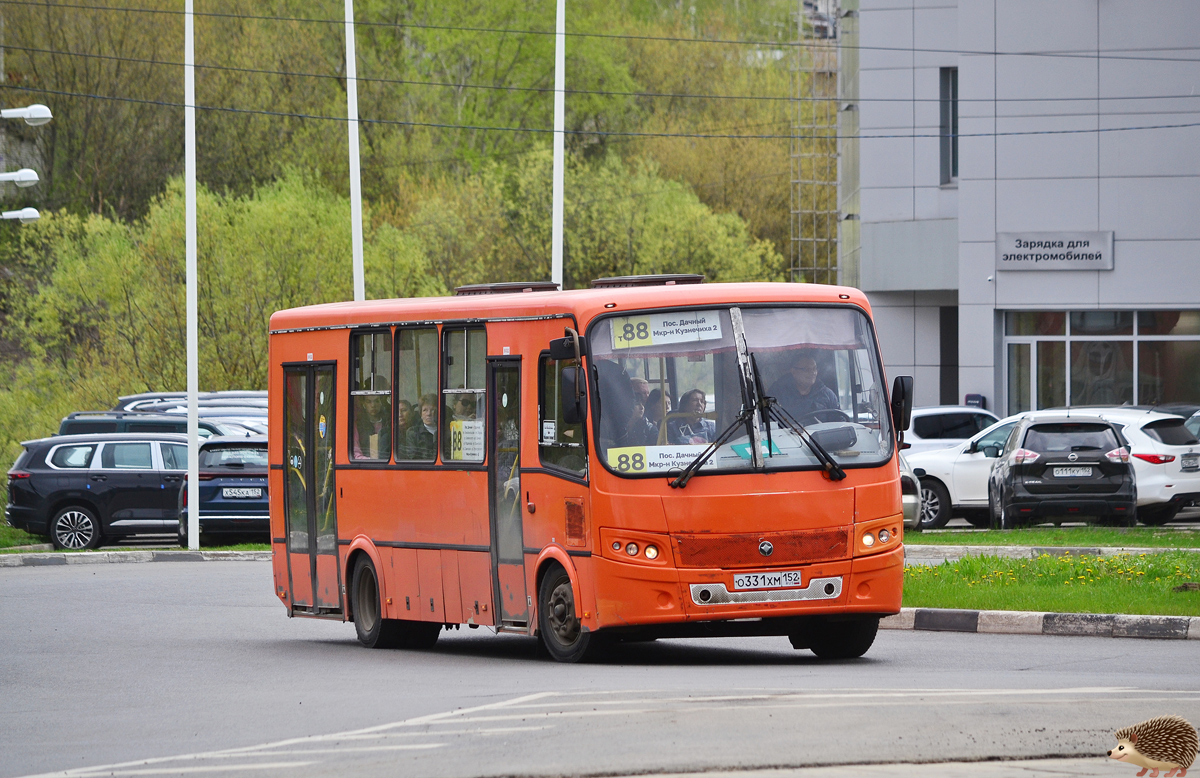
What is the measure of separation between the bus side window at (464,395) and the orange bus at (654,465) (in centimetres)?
2

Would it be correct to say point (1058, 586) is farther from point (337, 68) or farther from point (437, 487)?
point (337, 68)

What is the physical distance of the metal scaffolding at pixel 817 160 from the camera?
54.0 meters

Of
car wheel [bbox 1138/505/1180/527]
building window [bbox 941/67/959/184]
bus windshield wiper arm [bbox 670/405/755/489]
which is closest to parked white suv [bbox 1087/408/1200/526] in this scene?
car wheel [bbox 1138/505/1180/527]

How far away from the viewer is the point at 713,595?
11.6 m

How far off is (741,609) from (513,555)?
1.98 metres

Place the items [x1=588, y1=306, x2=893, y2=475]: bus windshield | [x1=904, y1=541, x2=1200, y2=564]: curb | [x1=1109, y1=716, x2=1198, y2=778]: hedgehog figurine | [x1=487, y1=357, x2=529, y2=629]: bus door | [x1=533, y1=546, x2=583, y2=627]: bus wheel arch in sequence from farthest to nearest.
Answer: [x1=904, y1=541, x2=1200, y2=564]: curb
[x1=487, y1=357, x2=529, y2=629]: bus door
[x1=533, y1=546, x2=583, y2=627]: bus wheel arch
[x1=588, y1=306, x2=893, y2=475]: bus windshield
[x1=1109, y1=716, x2=1198, y2=778]: hedgehog figurine

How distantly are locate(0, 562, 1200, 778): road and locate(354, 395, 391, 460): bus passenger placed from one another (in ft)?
5.22

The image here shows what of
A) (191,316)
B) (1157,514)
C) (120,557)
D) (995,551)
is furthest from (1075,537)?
(191,316)

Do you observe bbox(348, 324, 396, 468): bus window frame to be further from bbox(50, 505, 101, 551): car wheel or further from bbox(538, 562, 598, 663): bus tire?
bbox(50, 505, 101, 551): car wheel

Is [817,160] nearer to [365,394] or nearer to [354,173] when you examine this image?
[354,173]

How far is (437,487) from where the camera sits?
13688mm

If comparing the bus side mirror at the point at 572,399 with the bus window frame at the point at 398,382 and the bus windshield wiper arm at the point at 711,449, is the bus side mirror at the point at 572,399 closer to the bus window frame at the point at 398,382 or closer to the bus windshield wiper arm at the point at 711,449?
the bus windshield wiper arm at the point at 711,449

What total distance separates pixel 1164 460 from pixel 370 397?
13.9 meters

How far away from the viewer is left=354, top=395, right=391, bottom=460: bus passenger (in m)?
14.3
